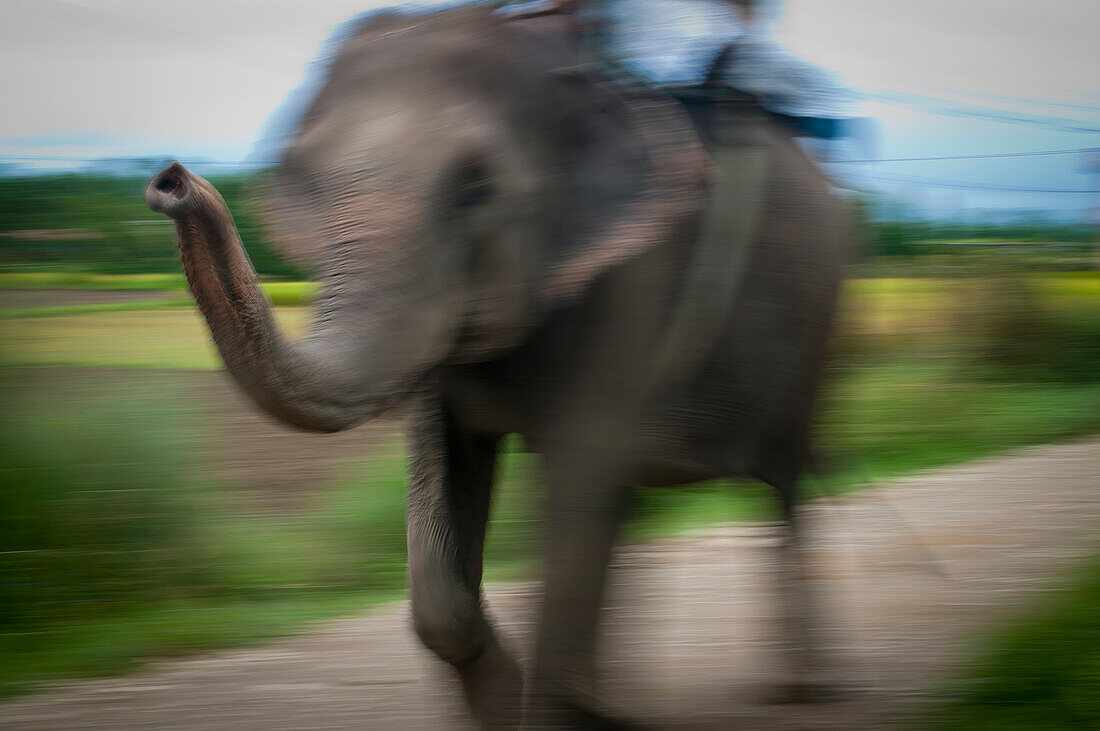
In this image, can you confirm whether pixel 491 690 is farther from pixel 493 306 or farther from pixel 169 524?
pixel 169 524

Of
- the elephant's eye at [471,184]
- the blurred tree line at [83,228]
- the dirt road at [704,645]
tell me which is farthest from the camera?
the blurred tree line at [83,228]

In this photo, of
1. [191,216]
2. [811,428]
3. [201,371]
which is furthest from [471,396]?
[201,371]

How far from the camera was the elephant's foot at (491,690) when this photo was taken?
241 centimetres

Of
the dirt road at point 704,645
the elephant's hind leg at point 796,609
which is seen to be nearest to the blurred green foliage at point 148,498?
the elephant's hind leg at point 796,609

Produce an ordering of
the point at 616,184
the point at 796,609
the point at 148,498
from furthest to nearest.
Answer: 1. the point at 148,498
2. the point at 796,609
3. the point at 616,184

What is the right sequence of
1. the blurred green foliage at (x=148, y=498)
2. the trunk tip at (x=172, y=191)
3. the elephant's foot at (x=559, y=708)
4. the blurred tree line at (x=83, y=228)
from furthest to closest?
1. the blurred tree line at (x=83, y=228)
2. the blurred green foliage at (x=148, y=498)
3. the elephant's foot at (x=559, y=708)
4. the trunk tip at (x=172, y=191)

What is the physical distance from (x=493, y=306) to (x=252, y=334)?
0.47 m

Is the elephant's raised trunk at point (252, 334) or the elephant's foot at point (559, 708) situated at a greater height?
the elephant's raised trunk at point (252, 334)

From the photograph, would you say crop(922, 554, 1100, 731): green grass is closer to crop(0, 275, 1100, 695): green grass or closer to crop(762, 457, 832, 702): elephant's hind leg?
crop(762, 457, 832, 702): elephant's hind leg

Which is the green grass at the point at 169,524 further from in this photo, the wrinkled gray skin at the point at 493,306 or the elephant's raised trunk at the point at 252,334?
the elephant's raised trunk at the point at 252,334

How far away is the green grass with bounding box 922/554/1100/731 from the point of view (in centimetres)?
206

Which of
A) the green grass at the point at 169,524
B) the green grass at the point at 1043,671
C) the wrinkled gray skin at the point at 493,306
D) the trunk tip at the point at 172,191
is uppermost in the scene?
the trunk tip at the point at 172,191

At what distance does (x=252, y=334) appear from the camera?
1.56 meters

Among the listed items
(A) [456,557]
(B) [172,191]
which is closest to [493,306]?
(B) [172,191]
